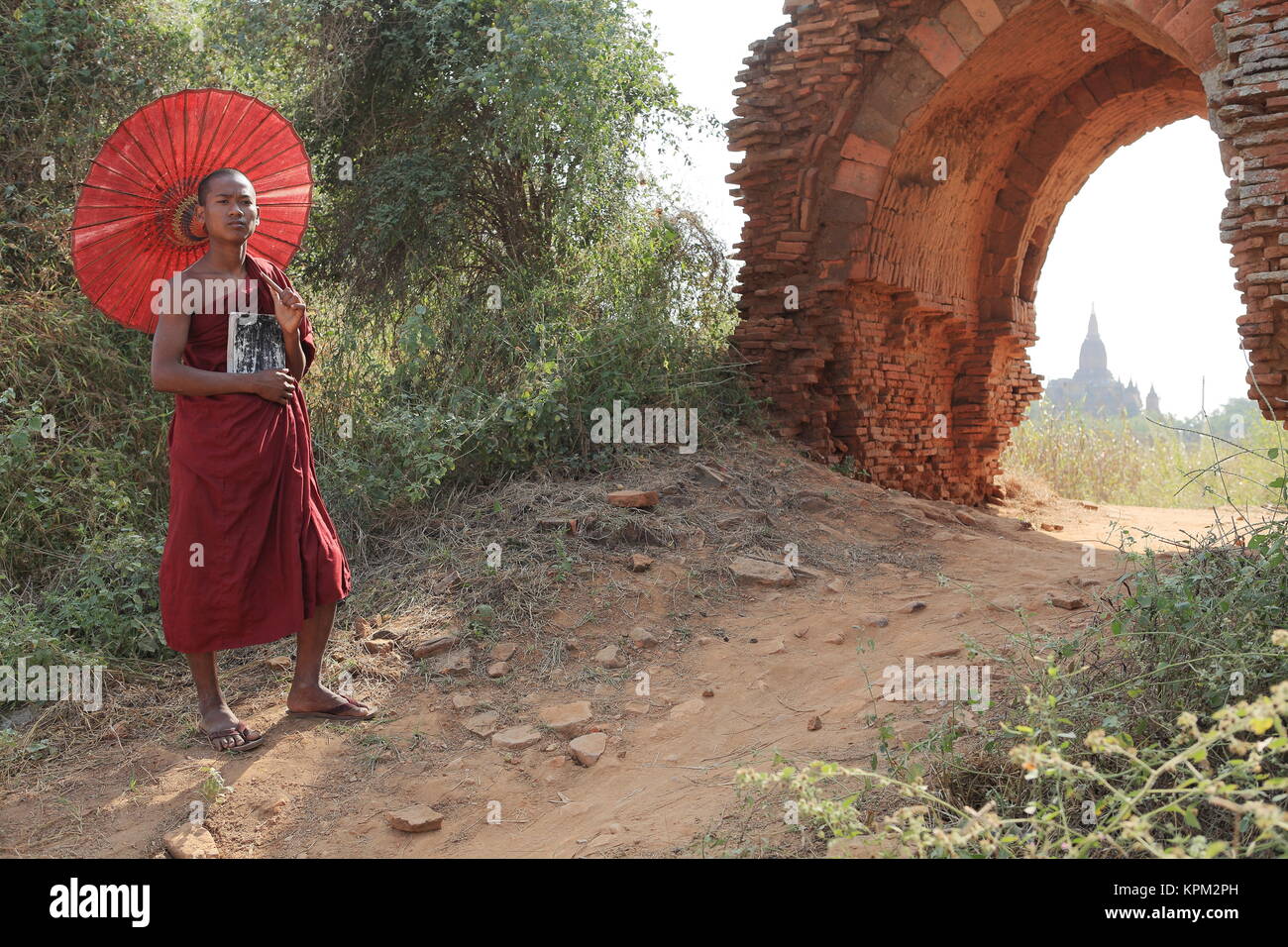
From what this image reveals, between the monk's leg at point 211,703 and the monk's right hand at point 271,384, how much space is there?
100 centimetres

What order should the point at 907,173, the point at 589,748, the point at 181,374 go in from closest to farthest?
the point at 181,374 < the point at 589,748 < the point at 907,173

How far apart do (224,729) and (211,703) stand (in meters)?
0.11

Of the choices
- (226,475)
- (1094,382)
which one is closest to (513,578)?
(226,475)

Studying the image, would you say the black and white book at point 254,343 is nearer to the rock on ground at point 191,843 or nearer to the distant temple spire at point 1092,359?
the rock on ground at point 191,843

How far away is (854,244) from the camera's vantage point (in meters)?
7.58

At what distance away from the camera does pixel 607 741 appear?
3781mm

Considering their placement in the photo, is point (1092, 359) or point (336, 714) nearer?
point (336, 714)

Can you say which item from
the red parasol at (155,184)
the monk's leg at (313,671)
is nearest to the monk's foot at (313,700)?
the monk's leg at (313,671)

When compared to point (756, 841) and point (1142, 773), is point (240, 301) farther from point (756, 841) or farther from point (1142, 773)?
point (1142, 773)

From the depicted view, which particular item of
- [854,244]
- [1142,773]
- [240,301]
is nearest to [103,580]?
[240,301]

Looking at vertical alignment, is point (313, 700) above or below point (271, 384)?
below

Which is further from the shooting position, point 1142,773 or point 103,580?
point 103,580

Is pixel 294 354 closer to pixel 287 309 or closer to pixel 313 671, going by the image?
pixel 287 309
